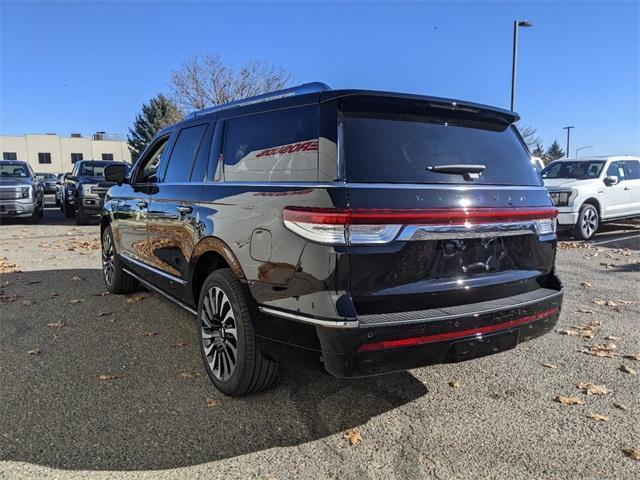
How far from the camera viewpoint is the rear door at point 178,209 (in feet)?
12.9

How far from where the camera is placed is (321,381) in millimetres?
3695

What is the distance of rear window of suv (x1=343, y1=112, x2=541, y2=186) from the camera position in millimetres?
2787

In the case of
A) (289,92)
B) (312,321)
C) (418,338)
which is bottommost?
(418,338)

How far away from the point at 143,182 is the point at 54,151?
6916 centimetres

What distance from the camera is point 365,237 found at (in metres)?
2.57

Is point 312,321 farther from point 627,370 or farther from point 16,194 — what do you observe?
point 16,194

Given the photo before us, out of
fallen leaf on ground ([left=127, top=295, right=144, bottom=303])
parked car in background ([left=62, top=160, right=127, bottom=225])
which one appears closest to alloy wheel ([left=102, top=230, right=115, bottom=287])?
fallen leaf on ground ([left=127, top=295, right=144, bottom=303])

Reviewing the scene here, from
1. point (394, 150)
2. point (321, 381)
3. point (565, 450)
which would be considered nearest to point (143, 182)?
point (321, 381)

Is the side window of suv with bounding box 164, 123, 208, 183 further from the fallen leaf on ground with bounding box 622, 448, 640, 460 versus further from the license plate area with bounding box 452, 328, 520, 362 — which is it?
the fallen leaf on ground with bounding box 622, 448, 640, 460

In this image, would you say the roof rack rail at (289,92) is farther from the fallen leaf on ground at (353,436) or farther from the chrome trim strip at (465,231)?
the fallen leaf on ground at (353,436)

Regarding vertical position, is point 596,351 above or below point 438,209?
below

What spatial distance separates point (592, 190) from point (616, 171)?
1528 mm

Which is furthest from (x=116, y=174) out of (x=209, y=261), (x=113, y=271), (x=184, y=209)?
(x=209, y=261)

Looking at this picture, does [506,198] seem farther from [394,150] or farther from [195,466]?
[195,466]
